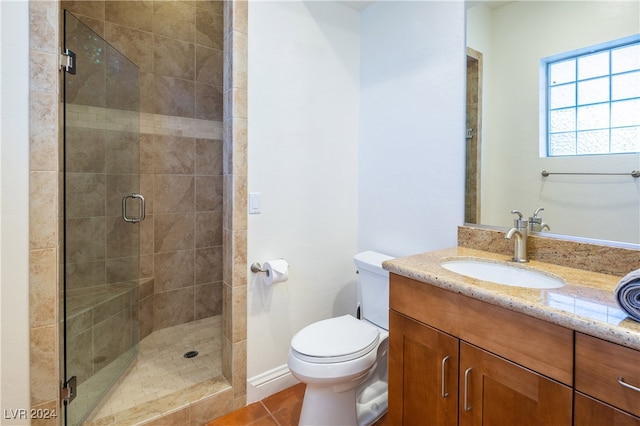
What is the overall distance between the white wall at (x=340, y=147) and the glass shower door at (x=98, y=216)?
0.82 meters

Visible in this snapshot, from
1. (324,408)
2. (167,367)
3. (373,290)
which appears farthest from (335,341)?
(167,367)

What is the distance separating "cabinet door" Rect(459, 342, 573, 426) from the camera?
A: 35.6 inches

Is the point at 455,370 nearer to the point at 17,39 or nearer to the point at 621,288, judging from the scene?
the point at 621,288

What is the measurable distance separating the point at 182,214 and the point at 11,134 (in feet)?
4.88

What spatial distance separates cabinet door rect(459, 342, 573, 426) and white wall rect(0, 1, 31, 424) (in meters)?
1.71

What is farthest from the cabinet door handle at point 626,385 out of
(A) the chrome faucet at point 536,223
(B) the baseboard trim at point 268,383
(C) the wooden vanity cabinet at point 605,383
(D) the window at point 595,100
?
(B) the baseboard trim at point 268,383

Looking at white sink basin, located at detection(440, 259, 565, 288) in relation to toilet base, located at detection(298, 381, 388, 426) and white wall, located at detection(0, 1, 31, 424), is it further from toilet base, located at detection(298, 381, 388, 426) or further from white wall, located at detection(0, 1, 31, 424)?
white wall, located at detection(0, 1, 31, 424)

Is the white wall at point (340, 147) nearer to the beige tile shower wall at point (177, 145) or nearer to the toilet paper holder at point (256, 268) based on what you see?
the toilet paper holder at point (256, 268)

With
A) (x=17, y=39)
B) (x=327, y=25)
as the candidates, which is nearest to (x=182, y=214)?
(x=17, y=39)

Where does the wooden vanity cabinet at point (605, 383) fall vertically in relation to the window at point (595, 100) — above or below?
below

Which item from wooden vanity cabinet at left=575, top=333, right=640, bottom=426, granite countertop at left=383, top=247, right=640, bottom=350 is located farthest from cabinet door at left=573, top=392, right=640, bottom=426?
granite countertop at left=383, top=247, right=640, bottom=350

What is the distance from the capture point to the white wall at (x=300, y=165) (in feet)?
6.00

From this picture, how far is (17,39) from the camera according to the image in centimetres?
122

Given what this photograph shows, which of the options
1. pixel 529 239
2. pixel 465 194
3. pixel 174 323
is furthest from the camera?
pixel 174 323
